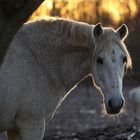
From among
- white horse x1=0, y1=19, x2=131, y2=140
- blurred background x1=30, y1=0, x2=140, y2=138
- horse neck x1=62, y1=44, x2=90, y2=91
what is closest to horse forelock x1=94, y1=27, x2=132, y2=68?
white horse x1=0, y1=19, x2=131, y2=140

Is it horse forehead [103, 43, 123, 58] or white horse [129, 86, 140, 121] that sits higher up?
horse forehead [103, 43, 123, 58]

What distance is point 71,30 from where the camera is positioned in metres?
5.74

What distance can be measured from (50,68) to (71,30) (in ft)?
1.67

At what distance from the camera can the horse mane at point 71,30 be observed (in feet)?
18.7

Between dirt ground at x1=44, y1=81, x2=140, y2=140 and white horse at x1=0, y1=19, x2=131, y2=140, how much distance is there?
568 mm

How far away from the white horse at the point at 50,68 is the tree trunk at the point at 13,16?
2.88 meters

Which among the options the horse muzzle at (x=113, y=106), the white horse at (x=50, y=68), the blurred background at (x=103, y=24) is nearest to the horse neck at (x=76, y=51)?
the white horse at (x=50, y=68)

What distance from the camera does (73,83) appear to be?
5.96 metres

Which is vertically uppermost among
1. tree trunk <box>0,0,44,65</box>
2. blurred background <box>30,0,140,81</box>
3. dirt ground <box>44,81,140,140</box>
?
tree trunk <box>0,0,44,65</box>

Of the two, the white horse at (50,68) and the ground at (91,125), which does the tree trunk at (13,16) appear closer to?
the white horse at (50,68)

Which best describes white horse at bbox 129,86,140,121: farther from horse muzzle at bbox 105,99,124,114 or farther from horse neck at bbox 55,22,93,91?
horse muzzle at bbox 105,99,124,114

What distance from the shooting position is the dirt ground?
7.89 metres

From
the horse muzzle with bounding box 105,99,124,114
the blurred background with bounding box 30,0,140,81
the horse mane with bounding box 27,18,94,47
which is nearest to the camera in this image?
the horse muzzle with bounding box 105,99,124,114

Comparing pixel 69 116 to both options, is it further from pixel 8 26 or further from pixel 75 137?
pixel 8 26
